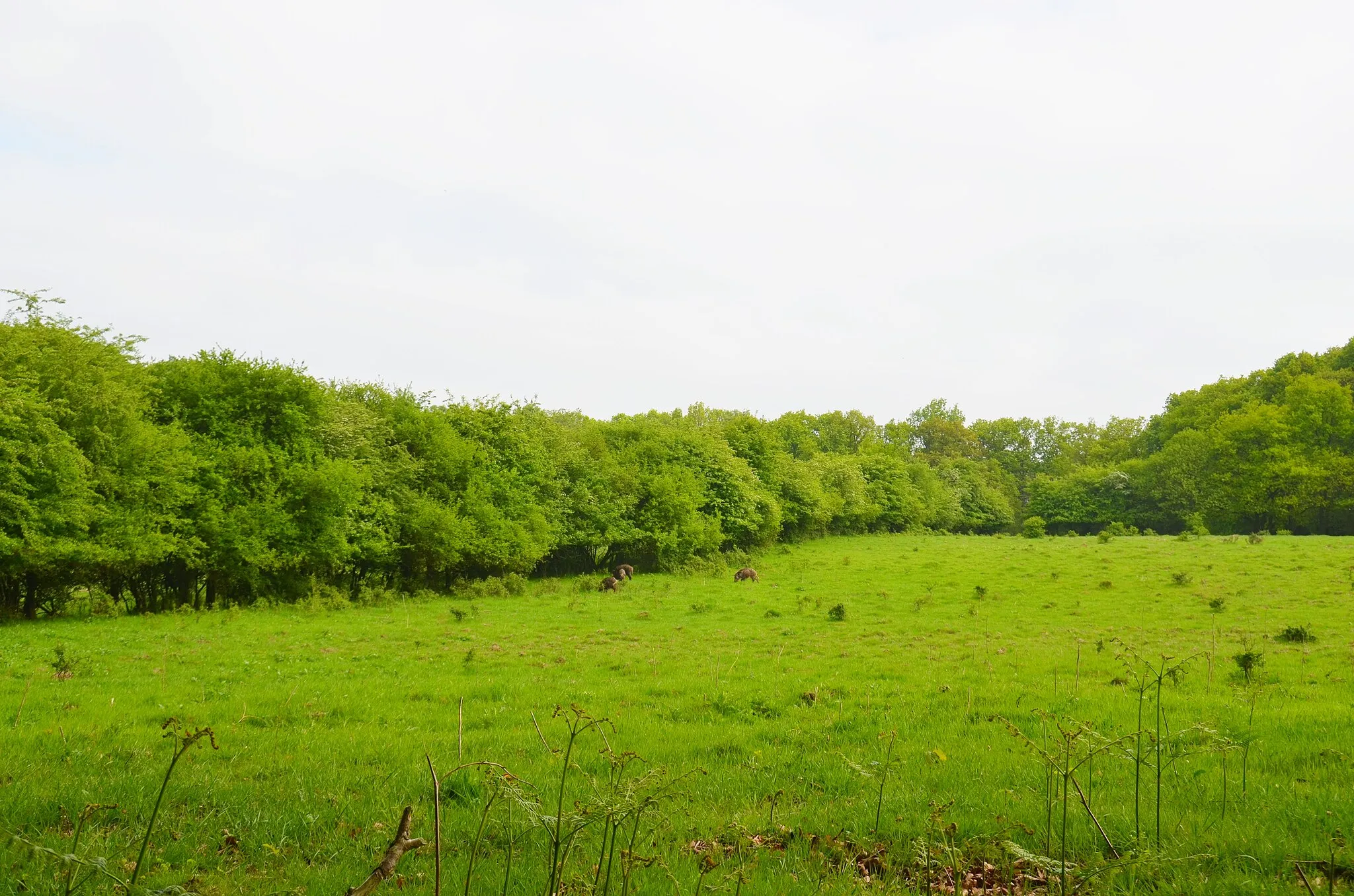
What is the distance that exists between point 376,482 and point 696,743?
2597 centimetres

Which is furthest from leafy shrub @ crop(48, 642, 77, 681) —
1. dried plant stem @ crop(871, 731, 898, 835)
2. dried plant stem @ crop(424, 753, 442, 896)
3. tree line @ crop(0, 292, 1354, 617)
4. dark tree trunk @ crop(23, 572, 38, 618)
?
dried plant stem @ crop(871, 731, 898, 835)

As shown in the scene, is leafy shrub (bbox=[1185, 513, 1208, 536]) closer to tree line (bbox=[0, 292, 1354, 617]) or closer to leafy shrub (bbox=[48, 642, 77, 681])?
tree line (bbox=[0, 292, 1354, 617])

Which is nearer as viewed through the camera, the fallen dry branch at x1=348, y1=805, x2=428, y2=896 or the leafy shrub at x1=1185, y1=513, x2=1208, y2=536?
the fallen dry branch at x1=348, y1=805, x2=428, y2=896

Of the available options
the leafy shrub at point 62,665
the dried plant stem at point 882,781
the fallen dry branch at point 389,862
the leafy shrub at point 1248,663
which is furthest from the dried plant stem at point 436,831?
the leafy shrub at point 1248,663

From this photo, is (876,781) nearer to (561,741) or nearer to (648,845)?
(648,845)

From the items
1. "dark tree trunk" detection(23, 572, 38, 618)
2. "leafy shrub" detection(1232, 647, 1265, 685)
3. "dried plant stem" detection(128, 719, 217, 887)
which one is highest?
"dried plant stem" detection(128, 719, 217, 887)

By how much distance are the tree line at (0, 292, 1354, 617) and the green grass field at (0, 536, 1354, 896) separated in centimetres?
336

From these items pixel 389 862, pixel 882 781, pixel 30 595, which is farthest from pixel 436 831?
pixel 30 595

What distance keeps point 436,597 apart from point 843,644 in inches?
752

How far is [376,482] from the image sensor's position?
31641 mm

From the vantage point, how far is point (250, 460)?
26.6 metres

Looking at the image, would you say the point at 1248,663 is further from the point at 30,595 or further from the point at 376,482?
the point at 30,595

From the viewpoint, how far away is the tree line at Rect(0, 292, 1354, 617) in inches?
885

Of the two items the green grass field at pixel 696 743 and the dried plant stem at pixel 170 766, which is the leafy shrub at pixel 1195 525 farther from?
the dried plant stem at pixel 170 766
